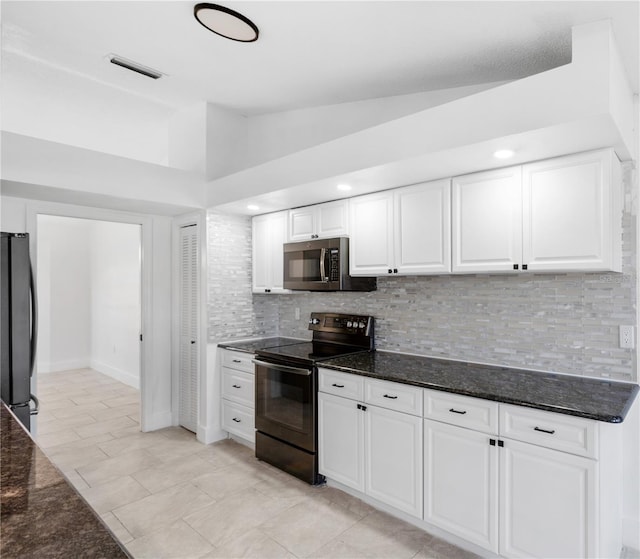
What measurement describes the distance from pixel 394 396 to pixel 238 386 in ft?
5.52

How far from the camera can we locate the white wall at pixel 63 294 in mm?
6527

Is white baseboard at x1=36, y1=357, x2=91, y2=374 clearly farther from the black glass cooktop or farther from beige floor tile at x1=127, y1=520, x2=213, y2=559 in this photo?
beige floor tile at x1=127, y1=520, x2=213, y2=559

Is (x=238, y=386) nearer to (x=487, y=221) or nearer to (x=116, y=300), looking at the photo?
(x=487, y=221)

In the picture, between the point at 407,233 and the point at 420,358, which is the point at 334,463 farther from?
the point at 407,233

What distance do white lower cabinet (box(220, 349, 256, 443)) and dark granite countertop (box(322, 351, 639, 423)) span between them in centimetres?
97

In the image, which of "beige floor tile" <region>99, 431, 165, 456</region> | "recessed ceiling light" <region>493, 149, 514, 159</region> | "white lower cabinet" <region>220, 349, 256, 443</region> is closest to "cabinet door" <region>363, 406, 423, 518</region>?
"white lower cabinet" <region>220, 349, 256, 443</region>

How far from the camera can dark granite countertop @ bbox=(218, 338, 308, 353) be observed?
3.61 m

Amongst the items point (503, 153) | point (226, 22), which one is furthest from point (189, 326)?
point (503, 153)

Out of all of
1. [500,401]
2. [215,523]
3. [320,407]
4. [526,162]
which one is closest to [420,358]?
[320,407]

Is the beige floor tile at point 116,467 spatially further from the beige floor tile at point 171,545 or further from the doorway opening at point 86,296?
the doorway opening at point 86,296

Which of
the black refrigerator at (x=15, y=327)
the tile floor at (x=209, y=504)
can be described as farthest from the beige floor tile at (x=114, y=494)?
the black refrigerator at (x=15, y=327)

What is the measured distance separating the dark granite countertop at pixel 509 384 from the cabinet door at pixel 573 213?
62 centimetres

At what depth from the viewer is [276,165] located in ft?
10.2

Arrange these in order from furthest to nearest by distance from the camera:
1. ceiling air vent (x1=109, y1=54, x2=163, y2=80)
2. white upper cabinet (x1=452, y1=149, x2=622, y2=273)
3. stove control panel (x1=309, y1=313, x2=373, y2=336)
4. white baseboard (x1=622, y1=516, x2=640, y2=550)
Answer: stove control panel (x1=309, y1=313, x2=373, y2=336) < ceiling air vent (x1=109, y1=54, x2=163, y2=80) < white baseboard (x1=622, y1=516, x2=640, y2=550) < white upper cabinet (x1=452, y1=149, x2=622, y2=273)
